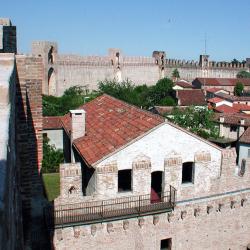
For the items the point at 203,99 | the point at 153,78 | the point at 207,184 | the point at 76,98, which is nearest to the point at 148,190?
the point at 207,184

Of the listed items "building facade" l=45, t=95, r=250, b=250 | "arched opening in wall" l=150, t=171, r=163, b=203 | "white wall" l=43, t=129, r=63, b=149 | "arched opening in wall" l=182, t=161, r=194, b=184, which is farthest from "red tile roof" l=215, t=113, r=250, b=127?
"arched opening in wall" l=150, t=171, r=163, b=203

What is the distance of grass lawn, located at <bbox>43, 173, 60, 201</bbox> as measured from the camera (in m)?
21.8

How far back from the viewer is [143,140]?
13.0 m

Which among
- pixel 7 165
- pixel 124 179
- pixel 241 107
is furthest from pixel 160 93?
pixel 7 165

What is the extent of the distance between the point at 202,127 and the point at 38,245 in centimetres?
2492

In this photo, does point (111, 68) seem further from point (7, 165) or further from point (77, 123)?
point (7, 165)

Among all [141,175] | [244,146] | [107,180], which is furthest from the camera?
[244,146]

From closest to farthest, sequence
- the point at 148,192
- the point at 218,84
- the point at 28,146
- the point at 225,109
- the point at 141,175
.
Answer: the point at 28,146
the point at 141,175
the point at 148,192
the point at 225,109
the point at 218,84

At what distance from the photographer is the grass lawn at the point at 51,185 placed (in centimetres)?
2175

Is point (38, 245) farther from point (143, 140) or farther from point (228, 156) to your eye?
point (228, 156)

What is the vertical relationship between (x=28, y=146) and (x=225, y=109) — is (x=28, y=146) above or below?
above

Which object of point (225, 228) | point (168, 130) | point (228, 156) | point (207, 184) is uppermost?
point (168, 130)

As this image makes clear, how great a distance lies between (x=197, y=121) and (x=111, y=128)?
1908 cm

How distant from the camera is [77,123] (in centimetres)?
1561
